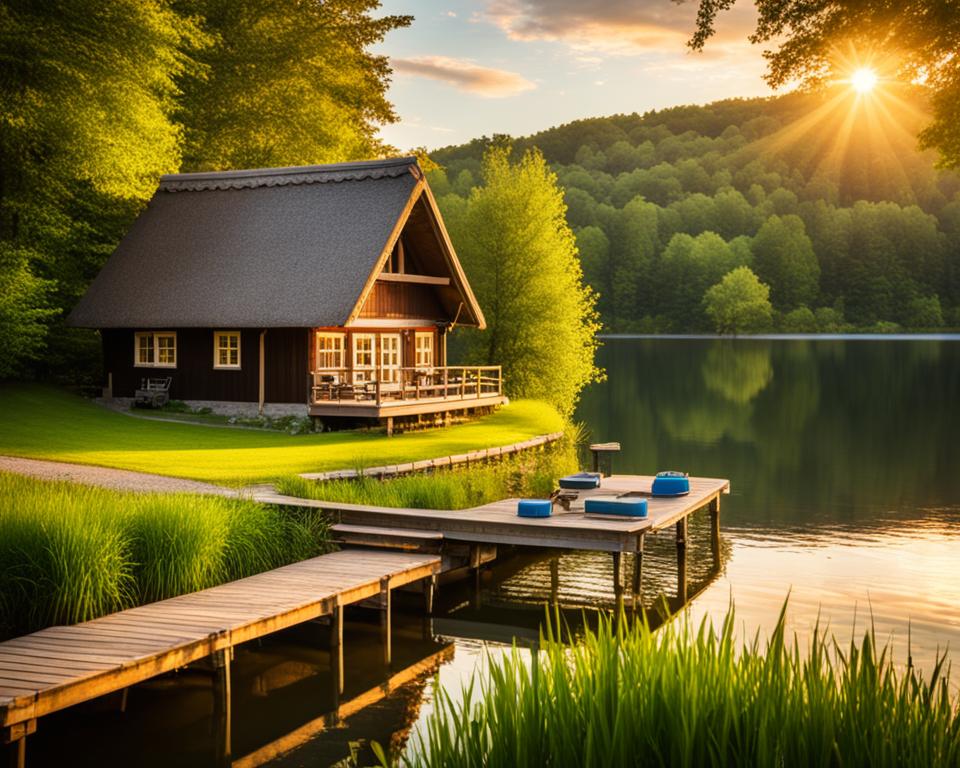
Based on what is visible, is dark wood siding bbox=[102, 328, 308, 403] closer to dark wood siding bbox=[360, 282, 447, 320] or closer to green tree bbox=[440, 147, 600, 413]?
dark wood siding bbox=[360, 282, 447, 320]

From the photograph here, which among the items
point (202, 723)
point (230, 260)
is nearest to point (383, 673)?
point (202, 723)

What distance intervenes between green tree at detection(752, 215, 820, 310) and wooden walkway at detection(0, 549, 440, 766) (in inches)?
4938

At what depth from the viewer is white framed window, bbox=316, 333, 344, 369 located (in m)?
29.6

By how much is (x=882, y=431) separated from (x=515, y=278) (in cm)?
1538

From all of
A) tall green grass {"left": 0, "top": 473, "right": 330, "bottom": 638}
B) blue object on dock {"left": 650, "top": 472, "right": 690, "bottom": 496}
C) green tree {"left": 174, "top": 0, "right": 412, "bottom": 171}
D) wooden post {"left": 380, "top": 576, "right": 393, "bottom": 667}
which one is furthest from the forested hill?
wooden post {"left": 380, "top": 576, "right": 393, "bottom": 667}

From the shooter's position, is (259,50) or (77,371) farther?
(259,50)

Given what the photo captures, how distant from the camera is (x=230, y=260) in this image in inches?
1225

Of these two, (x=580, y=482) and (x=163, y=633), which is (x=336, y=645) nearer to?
(x=163, y=633)

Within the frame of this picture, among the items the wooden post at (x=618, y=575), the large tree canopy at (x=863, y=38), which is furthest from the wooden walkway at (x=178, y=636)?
the large tree canopy at (x=863, y=38)

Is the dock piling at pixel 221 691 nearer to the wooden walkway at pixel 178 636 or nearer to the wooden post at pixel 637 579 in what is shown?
the wooden walkway at pixel 178 636

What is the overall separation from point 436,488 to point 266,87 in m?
26.9

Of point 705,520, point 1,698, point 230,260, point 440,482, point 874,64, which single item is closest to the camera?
point 1,698

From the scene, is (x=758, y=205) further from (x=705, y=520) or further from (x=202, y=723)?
(x=202, y=723)

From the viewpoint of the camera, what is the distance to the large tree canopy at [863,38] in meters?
15.6
